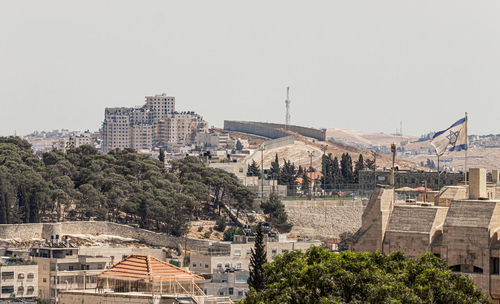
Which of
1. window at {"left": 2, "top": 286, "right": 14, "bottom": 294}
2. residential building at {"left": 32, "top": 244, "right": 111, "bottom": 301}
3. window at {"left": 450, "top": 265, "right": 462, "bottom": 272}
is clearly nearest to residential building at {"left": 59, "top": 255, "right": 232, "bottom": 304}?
window at {"left": 450, "top": 265, "right": 462, "bottom": 272}

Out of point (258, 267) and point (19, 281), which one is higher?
point (258, 267)

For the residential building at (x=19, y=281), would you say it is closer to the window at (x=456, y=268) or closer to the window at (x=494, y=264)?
the window at (x=456, y=268)

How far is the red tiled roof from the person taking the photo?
48188 mm

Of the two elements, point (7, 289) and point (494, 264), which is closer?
point (494, 264)

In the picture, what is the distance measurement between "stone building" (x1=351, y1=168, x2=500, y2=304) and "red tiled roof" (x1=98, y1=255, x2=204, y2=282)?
710 centimetres

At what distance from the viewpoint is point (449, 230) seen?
47.6 metres

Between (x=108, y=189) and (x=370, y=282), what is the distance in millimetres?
131594

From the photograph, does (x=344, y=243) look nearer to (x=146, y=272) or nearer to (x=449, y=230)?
(x=146, y=272)

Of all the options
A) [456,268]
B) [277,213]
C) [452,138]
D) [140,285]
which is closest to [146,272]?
[140,285]

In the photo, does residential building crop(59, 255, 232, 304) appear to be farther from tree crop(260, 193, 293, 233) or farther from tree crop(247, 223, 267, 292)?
tree crop(260, 193, 293, 233)

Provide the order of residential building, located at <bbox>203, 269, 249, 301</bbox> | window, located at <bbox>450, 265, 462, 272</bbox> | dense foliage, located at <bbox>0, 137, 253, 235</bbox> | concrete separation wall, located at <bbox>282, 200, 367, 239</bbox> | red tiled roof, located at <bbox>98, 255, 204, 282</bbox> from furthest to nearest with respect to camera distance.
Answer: concrete separation wall, located at <bbox>282, 200, 367, 239</bbox> < dense foliage, located at <bbox>0, 137, 253, 235</bbox> < residential building, located at <bbox>203, 269, 249, 301</bbox> < red tiled roof, located at <bbox>98, 255, 204, 282</bbox> < window, located at <bbox>450, 265, 462, 272</bbox>

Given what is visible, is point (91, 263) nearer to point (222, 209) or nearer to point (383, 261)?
point (222, 209)

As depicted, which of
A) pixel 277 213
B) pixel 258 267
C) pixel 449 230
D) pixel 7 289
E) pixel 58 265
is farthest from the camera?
pixel 277 213

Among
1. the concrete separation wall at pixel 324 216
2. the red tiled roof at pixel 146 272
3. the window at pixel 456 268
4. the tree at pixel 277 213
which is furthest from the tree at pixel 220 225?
the window at pixel 456 268
